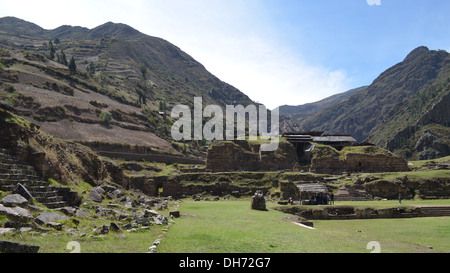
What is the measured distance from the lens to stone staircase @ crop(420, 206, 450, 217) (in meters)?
21.4

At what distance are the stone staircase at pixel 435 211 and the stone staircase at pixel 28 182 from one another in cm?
2434

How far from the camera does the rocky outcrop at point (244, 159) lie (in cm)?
5238

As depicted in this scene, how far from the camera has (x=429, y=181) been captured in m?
34.0

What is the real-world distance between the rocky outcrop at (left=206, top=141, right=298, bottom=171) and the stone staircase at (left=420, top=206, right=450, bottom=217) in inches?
1183

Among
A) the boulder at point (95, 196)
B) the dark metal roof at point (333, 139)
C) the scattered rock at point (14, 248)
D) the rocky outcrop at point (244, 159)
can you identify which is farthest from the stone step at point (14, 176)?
the dark metal roof at point (333, 139)

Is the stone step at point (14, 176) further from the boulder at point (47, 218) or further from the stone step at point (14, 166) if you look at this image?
the boulder at point (47, 218)

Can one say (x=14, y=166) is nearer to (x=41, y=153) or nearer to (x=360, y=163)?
(x=41, y=153)
